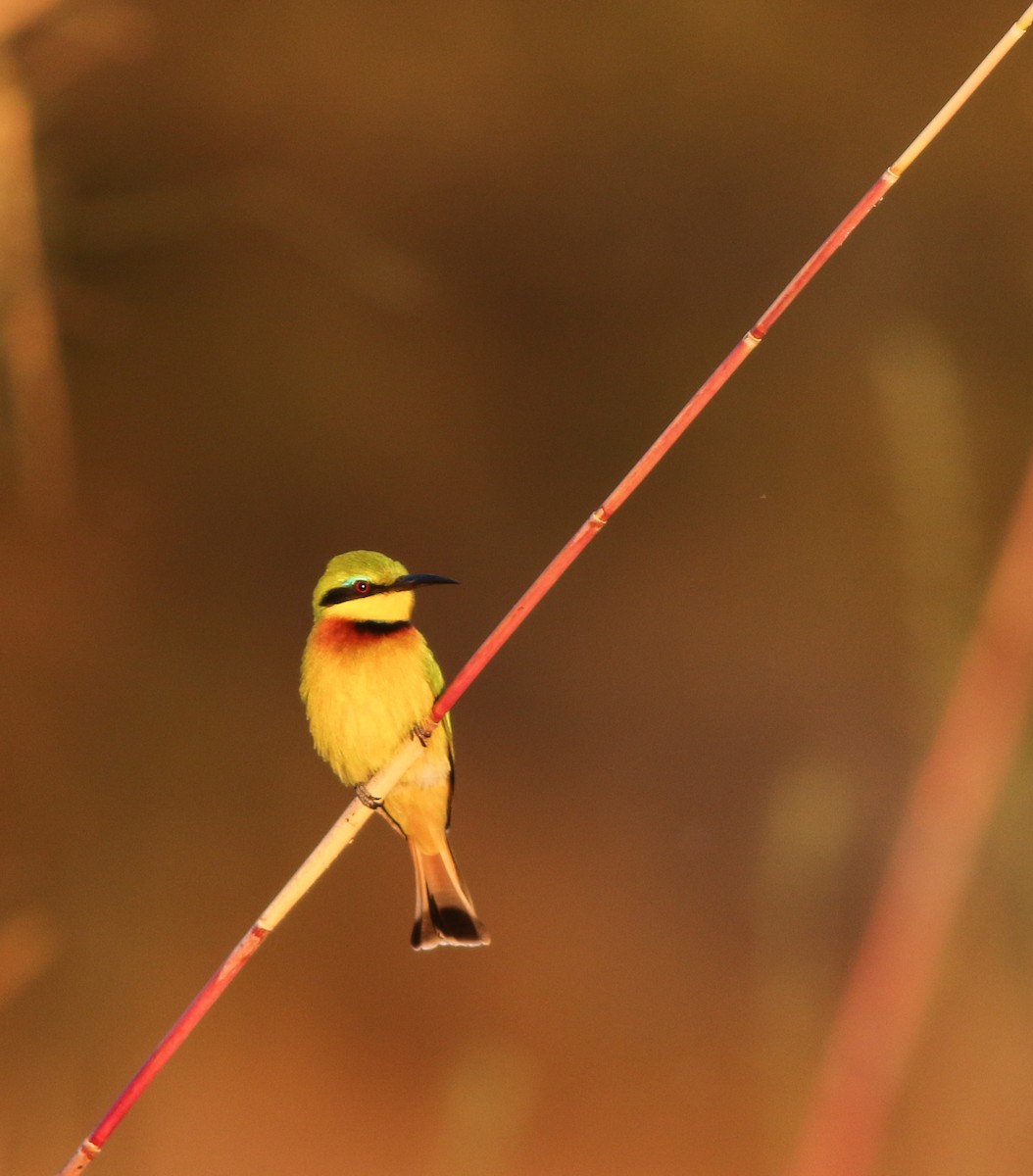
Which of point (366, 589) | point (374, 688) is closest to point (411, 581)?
point (366, 589)

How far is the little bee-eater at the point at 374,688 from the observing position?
1.62 metres

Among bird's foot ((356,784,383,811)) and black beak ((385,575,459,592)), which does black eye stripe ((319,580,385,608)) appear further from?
bird's foot ((356,784,383,811))

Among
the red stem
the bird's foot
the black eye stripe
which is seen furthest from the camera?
the black eye stripe

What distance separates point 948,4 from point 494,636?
2.39 metres

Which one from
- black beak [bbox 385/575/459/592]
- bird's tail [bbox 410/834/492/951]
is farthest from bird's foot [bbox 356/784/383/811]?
bird's tail [bbox 410/834/492/951]

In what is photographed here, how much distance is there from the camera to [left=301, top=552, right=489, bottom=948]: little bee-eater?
1.62 metres

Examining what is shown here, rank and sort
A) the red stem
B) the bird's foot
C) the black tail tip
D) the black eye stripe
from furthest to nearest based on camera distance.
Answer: the black tail tip → the black eye stripe → the bird's foot → the red stem

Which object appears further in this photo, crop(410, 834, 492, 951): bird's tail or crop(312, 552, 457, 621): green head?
crop(410, 834, 492, 951): bird's tail

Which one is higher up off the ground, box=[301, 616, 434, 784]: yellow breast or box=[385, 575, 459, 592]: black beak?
box=[385, 575, 459, 592]: black beak

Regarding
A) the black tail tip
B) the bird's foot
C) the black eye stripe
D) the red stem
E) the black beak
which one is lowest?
the black tail tip

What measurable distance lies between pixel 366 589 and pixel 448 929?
53cm

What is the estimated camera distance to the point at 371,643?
1.66m

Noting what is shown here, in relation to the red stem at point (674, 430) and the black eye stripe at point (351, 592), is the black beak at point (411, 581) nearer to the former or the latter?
the black eye stripe at point (351, 592)

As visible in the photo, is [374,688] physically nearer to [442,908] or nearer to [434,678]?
[434,678]
